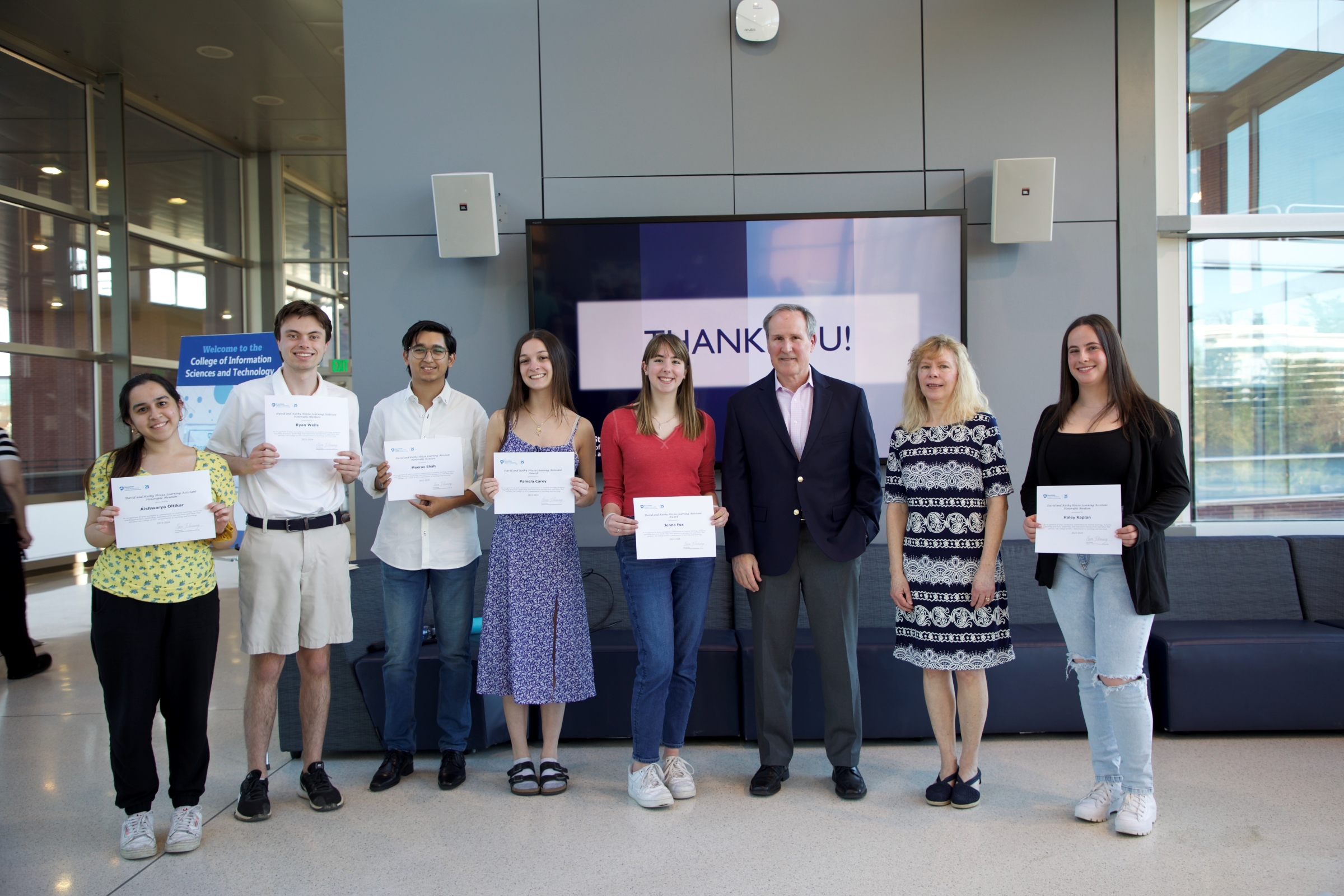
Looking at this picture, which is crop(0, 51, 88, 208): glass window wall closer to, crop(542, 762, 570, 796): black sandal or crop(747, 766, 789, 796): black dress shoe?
crop(542, 762, 570, 796): black sandal

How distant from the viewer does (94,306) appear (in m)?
8.45

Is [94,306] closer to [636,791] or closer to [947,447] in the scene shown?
[636,791]

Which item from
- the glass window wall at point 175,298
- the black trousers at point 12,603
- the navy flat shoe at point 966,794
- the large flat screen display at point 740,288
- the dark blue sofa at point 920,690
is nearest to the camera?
the navy flat shoe at point 966,794

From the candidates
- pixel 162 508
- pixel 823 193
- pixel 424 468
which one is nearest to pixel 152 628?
pixel 162 508

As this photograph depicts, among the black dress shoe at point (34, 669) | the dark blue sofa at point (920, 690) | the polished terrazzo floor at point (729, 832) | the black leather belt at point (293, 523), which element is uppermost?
the black leather belt at point (293, 523)

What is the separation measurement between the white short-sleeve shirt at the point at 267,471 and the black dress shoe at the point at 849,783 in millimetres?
1956

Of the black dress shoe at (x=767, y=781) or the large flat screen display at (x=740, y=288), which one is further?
the large flat screen display at (x=740, y=288)

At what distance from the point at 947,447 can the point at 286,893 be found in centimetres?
230

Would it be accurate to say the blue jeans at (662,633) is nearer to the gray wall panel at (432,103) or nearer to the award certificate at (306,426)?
the award certificate at (306,426)

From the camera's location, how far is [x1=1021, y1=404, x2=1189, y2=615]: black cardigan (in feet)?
7.74

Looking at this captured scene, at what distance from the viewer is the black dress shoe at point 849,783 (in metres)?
2.74

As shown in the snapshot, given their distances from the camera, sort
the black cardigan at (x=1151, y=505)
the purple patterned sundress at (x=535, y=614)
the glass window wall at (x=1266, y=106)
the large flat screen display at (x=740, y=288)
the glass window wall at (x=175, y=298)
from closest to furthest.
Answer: the black cardigan at (x=1151, y=505), the purple patterned sundress at (x=535, y=614), the large flat screen display at (x=740, y=288), the glass window wall at (x=1266, y=106), the glass window wall at (x=175, y=298)

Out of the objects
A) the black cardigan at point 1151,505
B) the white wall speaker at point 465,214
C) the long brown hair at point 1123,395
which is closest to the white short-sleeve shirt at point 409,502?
the white wall speaker at point 465,214

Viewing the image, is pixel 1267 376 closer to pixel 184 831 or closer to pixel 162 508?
pixel 162 508
